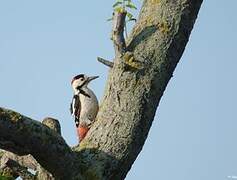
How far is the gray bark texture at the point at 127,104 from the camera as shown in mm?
3475

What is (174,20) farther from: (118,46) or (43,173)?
(43,173)

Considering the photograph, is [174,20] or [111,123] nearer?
[111,123]

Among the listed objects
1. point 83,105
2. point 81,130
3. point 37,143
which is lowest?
point 37,143

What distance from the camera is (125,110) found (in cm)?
400

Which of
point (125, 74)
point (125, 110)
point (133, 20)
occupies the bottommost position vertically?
point (125, 110)

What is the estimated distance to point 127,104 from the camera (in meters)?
4.01

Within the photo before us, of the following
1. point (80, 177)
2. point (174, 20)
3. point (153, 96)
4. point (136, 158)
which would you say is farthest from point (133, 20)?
point (80, 177)

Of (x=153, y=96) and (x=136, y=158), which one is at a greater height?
(x=153, y=96)

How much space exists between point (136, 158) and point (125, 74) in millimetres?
627

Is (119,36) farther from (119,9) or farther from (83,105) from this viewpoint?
(83,105)

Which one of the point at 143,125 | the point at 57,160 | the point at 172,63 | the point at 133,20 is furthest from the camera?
the point at 133,20

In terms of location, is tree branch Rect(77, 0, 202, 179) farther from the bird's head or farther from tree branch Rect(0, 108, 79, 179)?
the bird's head

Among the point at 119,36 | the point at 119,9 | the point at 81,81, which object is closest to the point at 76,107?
the point at 81,81

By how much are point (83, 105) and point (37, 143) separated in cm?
401
